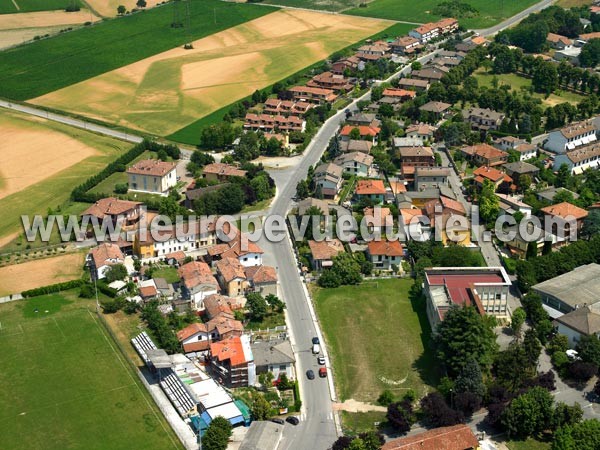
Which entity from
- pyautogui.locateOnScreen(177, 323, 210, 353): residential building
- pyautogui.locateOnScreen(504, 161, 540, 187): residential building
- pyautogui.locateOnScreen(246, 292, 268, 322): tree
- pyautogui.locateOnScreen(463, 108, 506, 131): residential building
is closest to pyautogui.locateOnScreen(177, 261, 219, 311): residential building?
pyautogui.locateOnScreen(246, 292, 268, 322): tree

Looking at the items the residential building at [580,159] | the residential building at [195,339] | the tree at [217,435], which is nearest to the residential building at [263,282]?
the residential building at [195,339]

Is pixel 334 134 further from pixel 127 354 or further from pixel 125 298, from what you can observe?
pixel 127 354

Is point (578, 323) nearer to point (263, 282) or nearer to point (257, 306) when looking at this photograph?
point (257, 306)

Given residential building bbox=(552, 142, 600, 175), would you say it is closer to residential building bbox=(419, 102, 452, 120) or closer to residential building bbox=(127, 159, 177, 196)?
residential building bbox=(419, 102, 452, 120)

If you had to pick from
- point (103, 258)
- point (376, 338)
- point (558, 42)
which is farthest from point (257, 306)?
point (558, 42)

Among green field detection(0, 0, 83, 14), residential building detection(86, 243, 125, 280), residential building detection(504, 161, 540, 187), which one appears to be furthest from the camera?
green field detection(0, 0, 83, 14)

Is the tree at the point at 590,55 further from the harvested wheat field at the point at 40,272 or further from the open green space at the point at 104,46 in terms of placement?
the harvested wheat field at the point at 40,272
